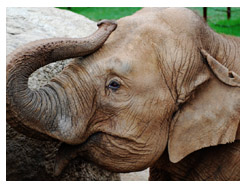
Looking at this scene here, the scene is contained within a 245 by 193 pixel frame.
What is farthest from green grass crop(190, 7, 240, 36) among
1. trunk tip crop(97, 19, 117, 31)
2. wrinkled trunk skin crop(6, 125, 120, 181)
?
trunk tip crop(97, 19, 117, 31)

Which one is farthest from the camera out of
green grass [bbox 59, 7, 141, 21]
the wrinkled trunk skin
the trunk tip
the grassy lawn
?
green grass [bbox 59, 7, 141, 21]

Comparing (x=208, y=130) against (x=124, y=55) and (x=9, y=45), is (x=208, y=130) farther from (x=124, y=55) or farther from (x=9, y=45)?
(x=9, y=45)

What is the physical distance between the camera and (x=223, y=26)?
7.98 meters

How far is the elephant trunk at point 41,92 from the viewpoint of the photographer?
104 inches

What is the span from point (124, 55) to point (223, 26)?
5.40 metres

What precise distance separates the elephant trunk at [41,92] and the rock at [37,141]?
0.70 metres

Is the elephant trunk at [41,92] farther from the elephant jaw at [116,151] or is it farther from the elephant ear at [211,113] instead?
the elephant ear at [211,113]

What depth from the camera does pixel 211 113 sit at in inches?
125

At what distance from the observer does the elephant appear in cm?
285

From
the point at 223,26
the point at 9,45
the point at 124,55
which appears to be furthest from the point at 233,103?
the point at 223,26

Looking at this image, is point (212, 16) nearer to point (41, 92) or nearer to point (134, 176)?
point (134, 176)

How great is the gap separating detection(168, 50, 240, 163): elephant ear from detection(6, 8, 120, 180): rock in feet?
3.71

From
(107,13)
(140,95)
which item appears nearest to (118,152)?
(140,95)

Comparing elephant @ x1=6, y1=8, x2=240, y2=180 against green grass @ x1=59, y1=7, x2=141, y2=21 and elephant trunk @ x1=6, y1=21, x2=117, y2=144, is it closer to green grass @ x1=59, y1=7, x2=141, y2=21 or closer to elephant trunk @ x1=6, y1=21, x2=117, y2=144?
elephant trunk @ x1=6, y1=21, x2=117, y2=144
